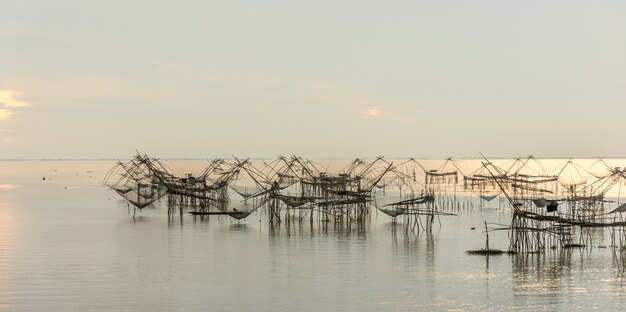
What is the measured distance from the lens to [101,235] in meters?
26.0

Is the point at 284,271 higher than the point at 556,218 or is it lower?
lower

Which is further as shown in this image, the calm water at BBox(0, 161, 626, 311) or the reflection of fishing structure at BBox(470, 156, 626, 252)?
the reflection of fishing structure at BBox(470, 156, 626, 252)

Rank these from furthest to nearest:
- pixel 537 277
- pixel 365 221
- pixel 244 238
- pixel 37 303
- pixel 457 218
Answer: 1. pixel 457 218
2. pixel 365 221
3. pixel 244 238
4. pixel 537 277
5. pixel 37 303

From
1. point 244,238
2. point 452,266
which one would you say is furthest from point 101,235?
point 452,266

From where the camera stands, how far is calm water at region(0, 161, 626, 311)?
15000 millimetres

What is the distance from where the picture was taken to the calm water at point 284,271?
15.0 m

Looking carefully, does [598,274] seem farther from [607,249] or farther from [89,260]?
[89,260]

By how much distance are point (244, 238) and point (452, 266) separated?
27.6 feet

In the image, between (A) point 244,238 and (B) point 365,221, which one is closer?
(A) point 244,238

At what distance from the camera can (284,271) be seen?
731 inches

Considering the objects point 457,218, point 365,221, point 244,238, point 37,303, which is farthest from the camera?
point 457,218

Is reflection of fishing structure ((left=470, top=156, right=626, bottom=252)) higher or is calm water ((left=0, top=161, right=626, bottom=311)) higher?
reflection of fishing structure ((left=470, top=156, right=626, bottom=252))

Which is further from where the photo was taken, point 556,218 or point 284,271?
point 556,218

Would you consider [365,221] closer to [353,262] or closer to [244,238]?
[244,238]
